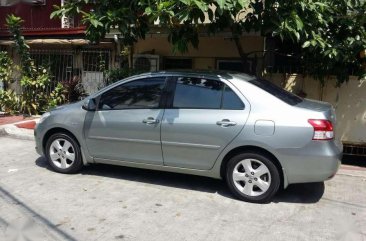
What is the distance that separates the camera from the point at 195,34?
6.57 metres

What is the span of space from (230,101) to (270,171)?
95 centimetres

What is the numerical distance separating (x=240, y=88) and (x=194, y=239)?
194cm

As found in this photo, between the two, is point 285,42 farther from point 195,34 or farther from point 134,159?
point 134,159

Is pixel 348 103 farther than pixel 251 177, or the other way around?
pixel 348 103

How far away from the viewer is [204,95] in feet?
18.2

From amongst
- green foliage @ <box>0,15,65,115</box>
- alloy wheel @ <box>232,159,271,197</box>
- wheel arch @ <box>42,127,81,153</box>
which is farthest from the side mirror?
green foliage @ <box>0,15,65,115</box>

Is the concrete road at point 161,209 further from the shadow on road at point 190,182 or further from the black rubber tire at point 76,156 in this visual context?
the black rubber tire at point 76,156

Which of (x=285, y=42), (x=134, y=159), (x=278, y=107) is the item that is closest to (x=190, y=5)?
(x=278, y=107)

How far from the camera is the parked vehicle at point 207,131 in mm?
5074

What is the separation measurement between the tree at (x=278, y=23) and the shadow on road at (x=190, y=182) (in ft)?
5.94

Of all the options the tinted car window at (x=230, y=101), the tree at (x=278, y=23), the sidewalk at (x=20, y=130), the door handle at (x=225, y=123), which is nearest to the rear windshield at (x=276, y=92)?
the tinted car window at (x=230, y=101)

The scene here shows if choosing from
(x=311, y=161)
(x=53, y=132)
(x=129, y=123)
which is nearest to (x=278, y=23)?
(x=311, y=161)

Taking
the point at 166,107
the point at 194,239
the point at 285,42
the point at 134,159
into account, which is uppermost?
the point at 285,42

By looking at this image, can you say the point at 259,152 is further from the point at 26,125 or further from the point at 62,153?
the point at 26,125
